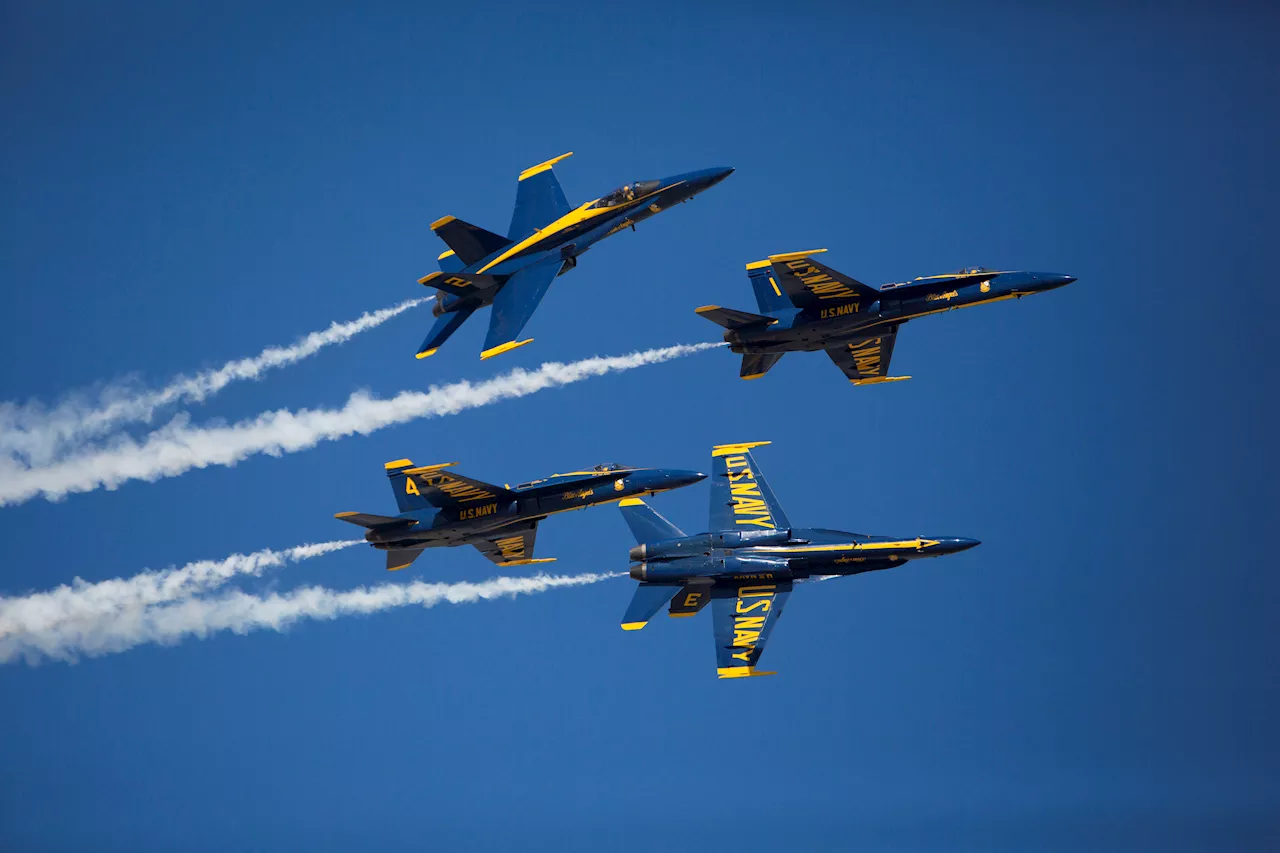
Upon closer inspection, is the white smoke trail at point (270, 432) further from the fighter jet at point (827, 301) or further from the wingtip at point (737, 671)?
the wingtip at point (737, 671)

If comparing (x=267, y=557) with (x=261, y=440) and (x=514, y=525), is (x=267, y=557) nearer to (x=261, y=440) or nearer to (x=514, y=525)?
(x=261, y=440)

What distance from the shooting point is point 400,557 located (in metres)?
59.4

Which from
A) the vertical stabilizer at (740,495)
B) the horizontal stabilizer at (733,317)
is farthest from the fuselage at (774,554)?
the horizontal stabilizer at (733,317)

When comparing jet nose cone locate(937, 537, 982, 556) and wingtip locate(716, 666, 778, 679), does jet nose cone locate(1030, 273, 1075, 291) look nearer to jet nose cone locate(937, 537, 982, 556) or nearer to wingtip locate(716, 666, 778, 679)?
jet nose cone locate(937, 537, 982, 556)

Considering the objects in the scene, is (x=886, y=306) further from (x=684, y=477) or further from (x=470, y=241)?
(x=470, y=241)

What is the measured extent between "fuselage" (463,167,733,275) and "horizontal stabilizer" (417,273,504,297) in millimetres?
255

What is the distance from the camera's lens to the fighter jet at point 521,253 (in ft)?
198

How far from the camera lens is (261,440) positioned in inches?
2635

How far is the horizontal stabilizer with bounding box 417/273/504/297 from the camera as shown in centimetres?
6009

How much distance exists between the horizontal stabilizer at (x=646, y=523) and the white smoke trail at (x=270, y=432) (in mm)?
5967

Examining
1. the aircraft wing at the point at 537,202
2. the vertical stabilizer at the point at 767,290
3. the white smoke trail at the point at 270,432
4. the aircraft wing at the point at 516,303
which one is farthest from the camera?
the white smoke trail at the point at 270,432

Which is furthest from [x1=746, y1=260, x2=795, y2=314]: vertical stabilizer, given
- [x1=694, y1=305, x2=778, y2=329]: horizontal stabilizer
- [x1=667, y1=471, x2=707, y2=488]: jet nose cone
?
[x1=667, y1=471, x2=707, y2=488]: jet nose cone

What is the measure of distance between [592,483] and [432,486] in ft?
15.9

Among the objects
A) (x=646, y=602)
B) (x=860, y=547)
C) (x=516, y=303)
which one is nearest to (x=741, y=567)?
(x=646, y=602)
